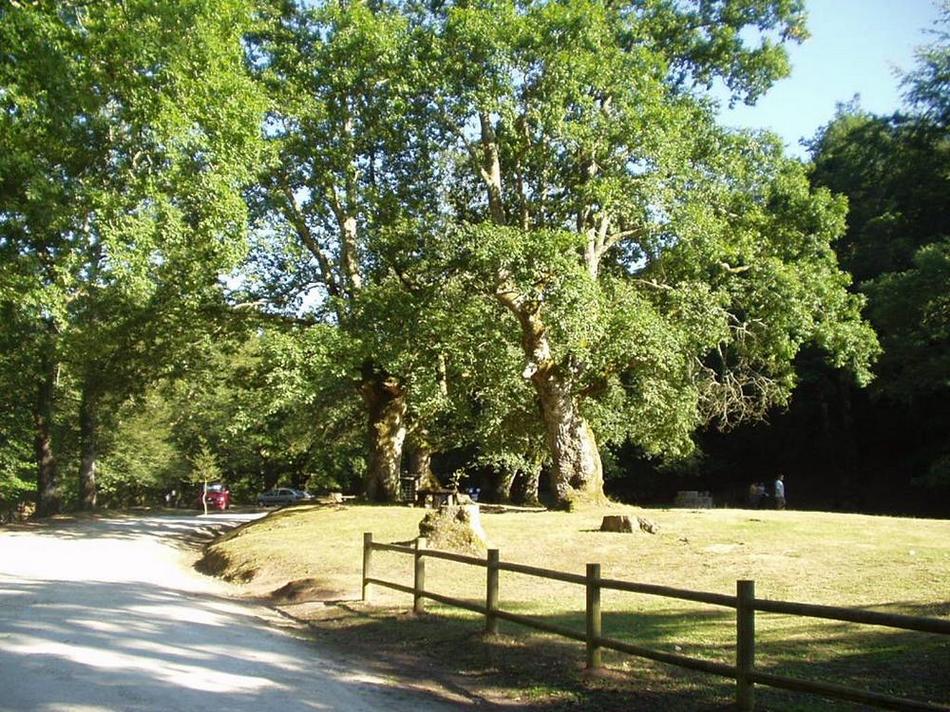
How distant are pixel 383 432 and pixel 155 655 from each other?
23.7 m

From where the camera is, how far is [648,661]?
8797 millimetres

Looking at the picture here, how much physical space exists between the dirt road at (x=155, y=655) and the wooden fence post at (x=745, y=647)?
255 centimetres

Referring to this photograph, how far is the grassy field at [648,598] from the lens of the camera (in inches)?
314

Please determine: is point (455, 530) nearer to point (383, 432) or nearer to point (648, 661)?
point (648, 661)

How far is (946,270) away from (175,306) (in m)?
25.2

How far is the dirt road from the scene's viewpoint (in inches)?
282

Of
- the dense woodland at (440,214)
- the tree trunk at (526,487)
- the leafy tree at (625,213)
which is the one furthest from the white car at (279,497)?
the leafy tree at (625,213)

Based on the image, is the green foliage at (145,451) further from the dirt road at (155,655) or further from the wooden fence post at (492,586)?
the wooden fence post at (492,586)

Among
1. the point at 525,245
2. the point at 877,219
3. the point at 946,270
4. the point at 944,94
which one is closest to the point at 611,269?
the point at 525,245

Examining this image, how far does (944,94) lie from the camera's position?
2070 centimetres

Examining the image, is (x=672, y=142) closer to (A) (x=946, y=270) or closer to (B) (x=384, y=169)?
(B) (x=384, y=169)

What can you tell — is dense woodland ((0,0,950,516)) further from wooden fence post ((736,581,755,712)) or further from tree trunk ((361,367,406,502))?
wooden fence post ((736,581,755,712))

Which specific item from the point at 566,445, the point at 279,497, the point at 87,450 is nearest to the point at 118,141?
the point at 566,445

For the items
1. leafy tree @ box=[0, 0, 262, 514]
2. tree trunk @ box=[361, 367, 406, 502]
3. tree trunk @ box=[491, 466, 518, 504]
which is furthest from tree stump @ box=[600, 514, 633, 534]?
tree trunk @ box=[491, 466, 518, 504]
